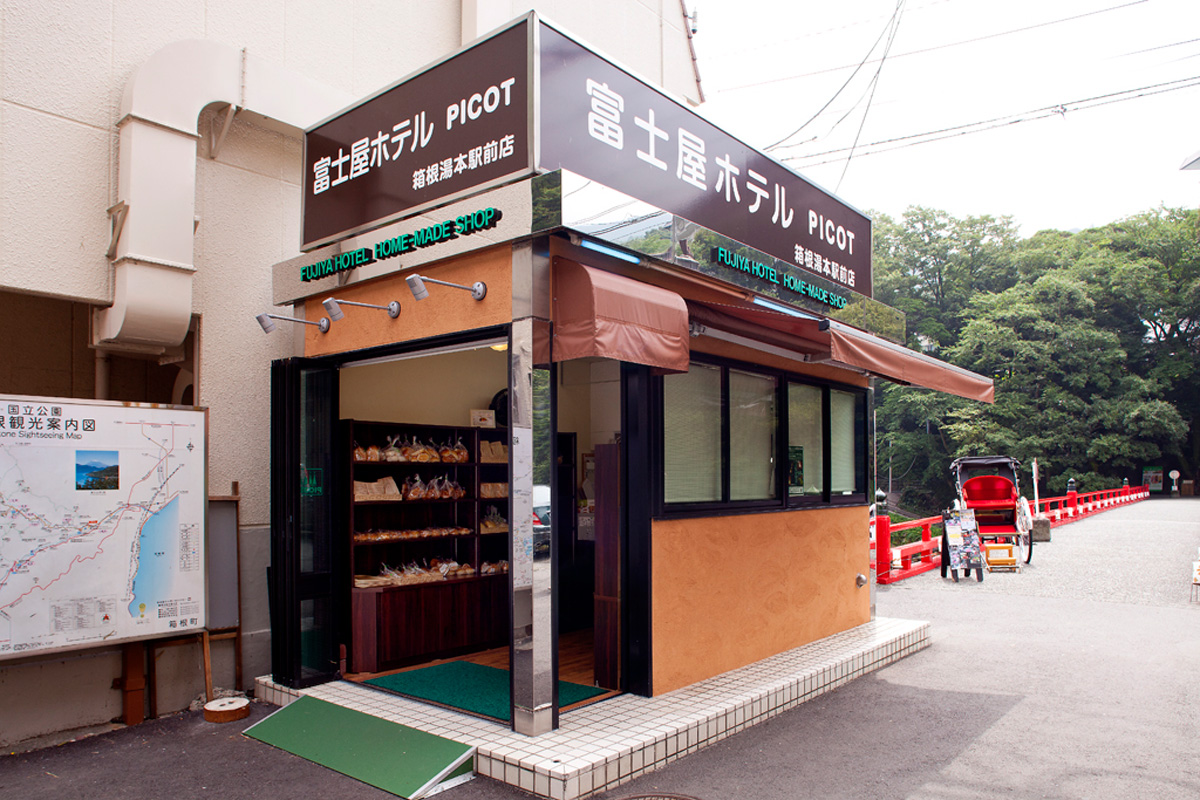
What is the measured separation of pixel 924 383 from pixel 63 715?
6.93m

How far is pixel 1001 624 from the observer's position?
28.9 ft

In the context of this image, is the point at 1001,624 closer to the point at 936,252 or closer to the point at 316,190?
the point at 316,190

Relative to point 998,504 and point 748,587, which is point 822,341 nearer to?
point 748,587

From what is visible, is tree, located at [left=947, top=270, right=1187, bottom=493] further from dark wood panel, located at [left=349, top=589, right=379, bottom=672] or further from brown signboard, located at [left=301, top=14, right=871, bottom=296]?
dark wood panel, located at [left=349, top=589, right=379, bottom=672]

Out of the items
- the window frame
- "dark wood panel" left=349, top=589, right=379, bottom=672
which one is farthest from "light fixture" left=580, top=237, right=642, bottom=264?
"dark wood panel" left=349, top=589, right=379, bottom=672

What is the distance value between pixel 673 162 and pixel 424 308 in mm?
1983

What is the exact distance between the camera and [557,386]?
554 centimetres

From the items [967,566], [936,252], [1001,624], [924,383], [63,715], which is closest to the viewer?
[63,715]

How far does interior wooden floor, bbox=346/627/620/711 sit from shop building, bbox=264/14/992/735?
0.16 ft

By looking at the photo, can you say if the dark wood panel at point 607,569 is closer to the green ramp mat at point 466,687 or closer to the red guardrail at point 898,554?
the green ramp mat at point 466,687

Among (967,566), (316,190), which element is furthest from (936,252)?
(316,190)

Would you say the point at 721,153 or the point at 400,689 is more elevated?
the point at 721,153

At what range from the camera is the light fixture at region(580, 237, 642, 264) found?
4.93 meters

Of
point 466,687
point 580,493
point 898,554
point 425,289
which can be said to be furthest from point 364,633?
point 898,554
